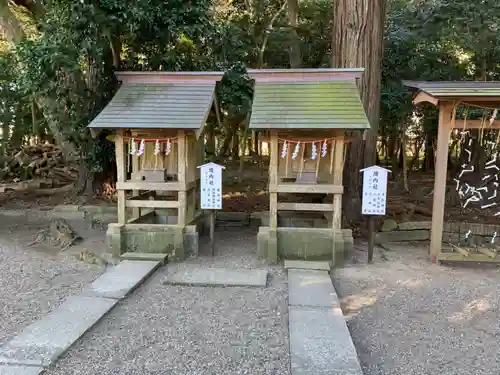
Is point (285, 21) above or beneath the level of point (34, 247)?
above

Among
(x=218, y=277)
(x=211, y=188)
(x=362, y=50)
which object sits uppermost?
(x=362, y=50)

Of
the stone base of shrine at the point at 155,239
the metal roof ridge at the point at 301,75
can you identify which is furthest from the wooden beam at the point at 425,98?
the stone base of shrine at the point at 155,239

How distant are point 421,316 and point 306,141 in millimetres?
2802

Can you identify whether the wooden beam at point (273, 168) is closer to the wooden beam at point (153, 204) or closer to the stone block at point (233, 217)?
the wooden beam at point (153, 204)

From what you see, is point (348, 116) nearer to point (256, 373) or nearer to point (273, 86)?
point (273, 86)

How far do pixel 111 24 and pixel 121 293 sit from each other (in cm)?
429

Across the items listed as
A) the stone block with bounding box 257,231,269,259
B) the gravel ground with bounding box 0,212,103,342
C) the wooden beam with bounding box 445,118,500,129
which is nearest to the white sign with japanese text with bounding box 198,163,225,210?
the stone block with bounding box 257,231,269,259

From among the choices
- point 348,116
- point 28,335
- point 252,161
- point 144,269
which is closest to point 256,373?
point 28,335

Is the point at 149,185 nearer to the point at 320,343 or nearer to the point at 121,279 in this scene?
the point at 121,279

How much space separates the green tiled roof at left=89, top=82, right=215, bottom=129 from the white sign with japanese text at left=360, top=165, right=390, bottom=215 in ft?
8.26

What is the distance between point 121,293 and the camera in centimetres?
498

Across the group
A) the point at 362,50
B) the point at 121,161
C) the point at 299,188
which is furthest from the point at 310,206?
the point at 362,50

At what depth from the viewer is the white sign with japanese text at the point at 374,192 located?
6320mm

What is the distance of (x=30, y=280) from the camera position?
5656 millimetres
